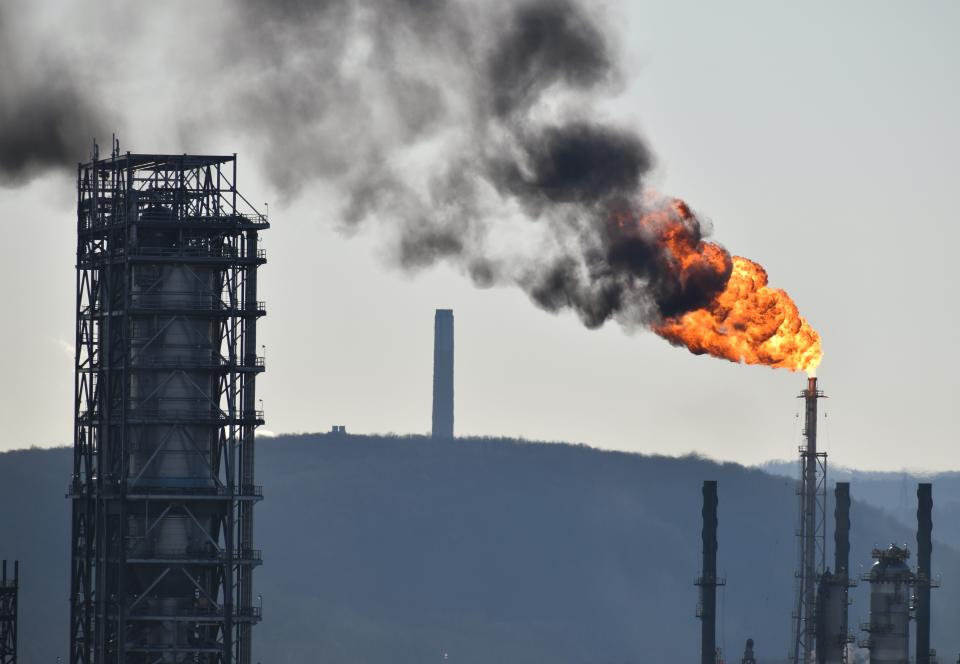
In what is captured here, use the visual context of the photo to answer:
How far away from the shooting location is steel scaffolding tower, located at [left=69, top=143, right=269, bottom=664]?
102 meters

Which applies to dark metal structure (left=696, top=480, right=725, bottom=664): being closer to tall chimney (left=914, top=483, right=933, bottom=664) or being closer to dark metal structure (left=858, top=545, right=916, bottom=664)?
tall chimney (left=914, top=483, right=933, bottom=664)

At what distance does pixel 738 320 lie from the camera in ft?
416

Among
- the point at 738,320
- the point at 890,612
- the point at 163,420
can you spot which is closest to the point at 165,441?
the point at 163,420

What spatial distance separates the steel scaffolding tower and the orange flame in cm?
2503

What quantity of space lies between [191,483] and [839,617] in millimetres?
60223

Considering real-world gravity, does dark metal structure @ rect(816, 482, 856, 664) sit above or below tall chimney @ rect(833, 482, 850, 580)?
Answer: below

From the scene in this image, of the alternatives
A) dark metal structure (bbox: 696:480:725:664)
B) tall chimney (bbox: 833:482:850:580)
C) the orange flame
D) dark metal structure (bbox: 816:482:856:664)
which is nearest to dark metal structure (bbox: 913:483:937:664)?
tall chimney (bbox: 833:482:850:580)

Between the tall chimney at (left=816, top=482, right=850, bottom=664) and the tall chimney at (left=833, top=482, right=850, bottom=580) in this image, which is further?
the tall chimney at (left=833, top=482, right=850, bottom=580)

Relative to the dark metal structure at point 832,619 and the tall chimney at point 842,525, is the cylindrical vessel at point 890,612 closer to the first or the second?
the dark metal structure at point 832,619

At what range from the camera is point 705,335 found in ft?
404

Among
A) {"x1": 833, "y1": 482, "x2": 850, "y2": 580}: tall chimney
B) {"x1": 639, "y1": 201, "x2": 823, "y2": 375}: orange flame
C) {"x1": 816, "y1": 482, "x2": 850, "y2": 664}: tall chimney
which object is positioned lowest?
{"x1": 816, "y1": 482, "x2": 850, "y2": 664}: tall chimney

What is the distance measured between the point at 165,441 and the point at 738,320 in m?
38.2

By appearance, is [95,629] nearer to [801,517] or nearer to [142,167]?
[142,167]

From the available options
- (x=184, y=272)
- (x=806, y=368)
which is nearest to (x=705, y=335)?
(x=806, y=368)
